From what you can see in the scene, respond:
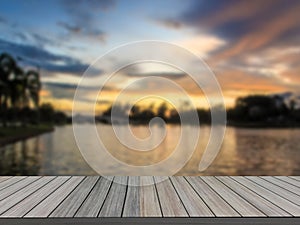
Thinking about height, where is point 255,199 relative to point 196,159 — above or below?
above

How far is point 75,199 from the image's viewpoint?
266 centimetres

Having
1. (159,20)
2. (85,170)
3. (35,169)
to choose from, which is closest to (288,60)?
(159,20)

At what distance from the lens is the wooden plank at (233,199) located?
7.77 feet

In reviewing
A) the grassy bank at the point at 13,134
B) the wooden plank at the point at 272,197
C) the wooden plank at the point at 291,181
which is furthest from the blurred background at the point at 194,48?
the wooden plank at the point at 272,197

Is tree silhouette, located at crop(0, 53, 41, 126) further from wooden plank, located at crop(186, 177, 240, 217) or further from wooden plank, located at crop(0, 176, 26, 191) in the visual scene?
wooden plank, located at crop(186, 177, 240, 217)

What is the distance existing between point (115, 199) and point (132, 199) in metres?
0.12

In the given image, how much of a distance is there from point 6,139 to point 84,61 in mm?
8330

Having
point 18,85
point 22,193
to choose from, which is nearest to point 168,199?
point 22,193

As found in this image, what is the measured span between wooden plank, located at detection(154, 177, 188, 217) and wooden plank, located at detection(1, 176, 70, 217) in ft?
2.79

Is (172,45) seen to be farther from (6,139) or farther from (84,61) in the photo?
(6,139)

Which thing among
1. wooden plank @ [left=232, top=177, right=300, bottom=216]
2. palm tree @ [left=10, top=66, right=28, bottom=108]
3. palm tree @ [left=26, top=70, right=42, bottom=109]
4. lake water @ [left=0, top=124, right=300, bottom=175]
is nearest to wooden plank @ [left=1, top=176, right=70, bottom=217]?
wooden plank @ [left=232, top=177, right=300, bottom=216]

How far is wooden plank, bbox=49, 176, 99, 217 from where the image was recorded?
2.32 meters

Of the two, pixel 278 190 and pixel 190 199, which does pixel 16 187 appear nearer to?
pixel 190 199

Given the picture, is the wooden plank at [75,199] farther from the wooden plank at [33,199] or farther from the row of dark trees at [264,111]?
the row of dark trees at [264,111]
